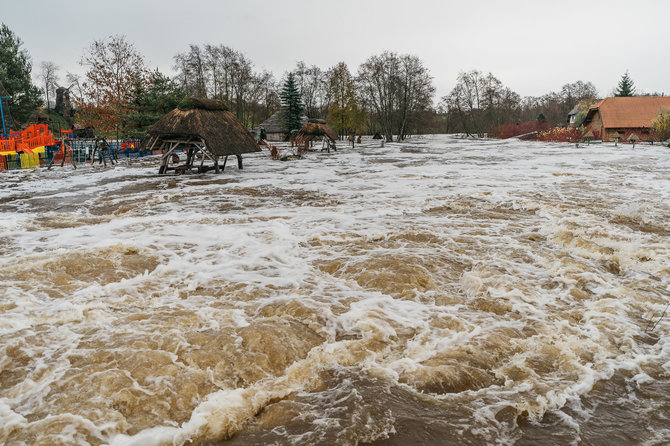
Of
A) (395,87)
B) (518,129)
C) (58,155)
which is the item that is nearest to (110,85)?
(58,155)

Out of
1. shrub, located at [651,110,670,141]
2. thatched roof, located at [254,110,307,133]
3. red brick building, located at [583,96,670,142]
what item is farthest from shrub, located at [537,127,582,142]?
thatched roof, located at [254,110,307,133]

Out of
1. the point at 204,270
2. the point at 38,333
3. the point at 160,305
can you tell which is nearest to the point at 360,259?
the point at 204,270

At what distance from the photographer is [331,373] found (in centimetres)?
353

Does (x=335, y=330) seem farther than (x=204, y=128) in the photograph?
No

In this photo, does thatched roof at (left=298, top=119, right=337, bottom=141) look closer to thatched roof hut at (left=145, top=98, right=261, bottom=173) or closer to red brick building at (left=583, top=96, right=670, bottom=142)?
thatched roof hut at (left=145, top=98, right=261, bottom=173)

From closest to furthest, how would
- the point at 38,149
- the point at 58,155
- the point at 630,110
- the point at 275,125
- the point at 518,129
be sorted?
the point at 38,149 → the point at 58,155 → the point at 630,110 → the point at 275,125 → the point at 518,129

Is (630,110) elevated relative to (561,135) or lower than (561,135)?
elevated

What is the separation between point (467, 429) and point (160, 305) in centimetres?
361

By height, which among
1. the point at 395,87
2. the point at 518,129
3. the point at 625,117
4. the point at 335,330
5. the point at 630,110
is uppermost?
the point at 395,87

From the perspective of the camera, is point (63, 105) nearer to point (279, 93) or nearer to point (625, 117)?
point (279, 93)

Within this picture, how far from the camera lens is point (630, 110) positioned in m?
47.3

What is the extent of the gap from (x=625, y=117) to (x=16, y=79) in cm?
6452

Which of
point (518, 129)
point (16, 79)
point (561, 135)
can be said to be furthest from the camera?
point (518, 129)

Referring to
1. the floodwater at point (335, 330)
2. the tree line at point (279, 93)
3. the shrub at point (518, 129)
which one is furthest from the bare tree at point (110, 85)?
the shrub at point (518, 129)
